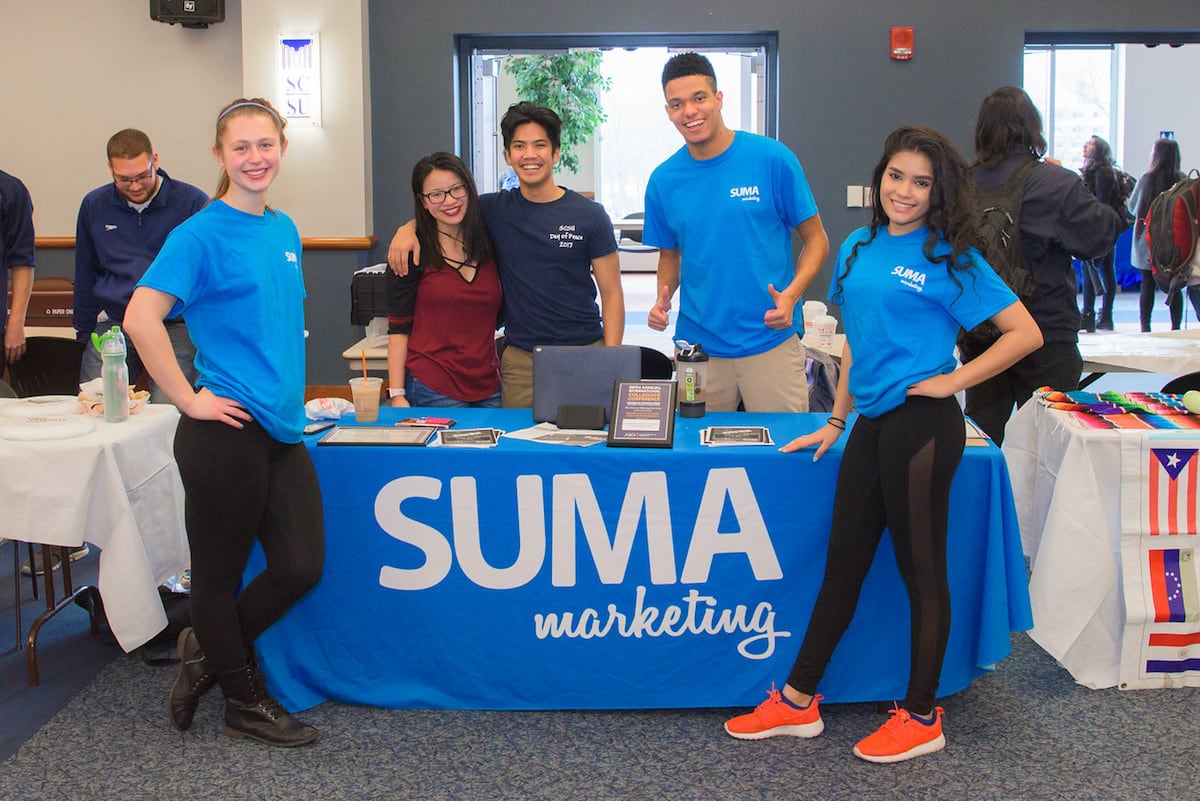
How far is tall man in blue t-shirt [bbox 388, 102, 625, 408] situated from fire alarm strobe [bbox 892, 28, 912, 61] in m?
3.23

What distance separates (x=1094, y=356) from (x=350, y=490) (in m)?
2.49

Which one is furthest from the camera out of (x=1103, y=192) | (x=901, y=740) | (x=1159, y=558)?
(x=1103, y=192)

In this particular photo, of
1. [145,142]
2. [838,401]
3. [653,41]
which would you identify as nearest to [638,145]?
[653,41]

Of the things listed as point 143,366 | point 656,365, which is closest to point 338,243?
point 143,366

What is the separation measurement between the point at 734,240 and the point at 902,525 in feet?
3.12

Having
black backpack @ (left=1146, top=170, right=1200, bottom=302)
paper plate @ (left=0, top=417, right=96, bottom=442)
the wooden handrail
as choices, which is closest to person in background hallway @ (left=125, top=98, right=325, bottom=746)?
paper plate @ (left=0, top=417, right=96, bottom=442)

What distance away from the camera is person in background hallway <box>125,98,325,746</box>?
2211 mm

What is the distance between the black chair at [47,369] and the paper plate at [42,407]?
3.21ft

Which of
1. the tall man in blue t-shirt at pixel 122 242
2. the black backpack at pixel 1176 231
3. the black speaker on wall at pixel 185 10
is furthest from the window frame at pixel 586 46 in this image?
the tall man in blue t-shirt at pixel 122 242

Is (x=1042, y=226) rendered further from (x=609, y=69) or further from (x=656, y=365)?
(x=609, y=69)

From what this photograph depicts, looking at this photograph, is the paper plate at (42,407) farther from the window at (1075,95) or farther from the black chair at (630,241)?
the window at (1075,95)

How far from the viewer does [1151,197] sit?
7918mm

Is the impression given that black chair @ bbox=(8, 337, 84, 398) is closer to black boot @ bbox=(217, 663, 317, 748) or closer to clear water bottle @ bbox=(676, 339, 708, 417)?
black boot @ bbox=(217, 663, 317, 748)

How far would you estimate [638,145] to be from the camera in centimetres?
1069
